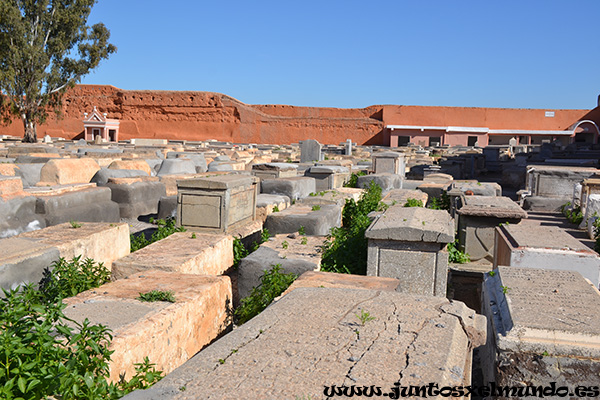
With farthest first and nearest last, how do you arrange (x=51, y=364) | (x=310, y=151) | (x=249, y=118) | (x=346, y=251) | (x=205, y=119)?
(x=205, y=119)
(x=249, y=118)
(x=310, y=151)
(x=346, y=251)
(x=51, y=364)

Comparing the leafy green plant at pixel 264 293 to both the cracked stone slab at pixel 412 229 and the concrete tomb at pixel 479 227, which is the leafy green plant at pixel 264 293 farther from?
the concrete tomb at pixel 479 227

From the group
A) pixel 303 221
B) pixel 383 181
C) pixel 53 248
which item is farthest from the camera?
pixel 383 181

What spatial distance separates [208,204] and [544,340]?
4213 millimetres

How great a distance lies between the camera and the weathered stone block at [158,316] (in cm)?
243

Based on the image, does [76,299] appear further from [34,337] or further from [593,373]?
[593,373]

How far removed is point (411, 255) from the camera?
12.7 feet

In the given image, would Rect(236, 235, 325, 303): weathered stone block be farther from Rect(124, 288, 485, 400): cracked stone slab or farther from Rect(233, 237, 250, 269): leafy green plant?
Rect(124, 288, 485, 400): cracked stone slab

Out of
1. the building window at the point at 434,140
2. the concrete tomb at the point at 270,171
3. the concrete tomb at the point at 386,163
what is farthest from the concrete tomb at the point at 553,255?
the building window at the point at 434,140

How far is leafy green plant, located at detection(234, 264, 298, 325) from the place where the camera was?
141 inches

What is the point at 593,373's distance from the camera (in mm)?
1955

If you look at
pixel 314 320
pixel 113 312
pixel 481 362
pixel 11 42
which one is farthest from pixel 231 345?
pixel 11 42

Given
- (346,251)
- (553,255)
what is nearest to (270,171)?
(346,251)

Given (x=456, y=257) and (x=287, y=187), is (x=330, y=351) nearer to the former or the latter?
(x=456, y=257)

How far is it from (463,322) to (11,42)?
2518 centimetres
